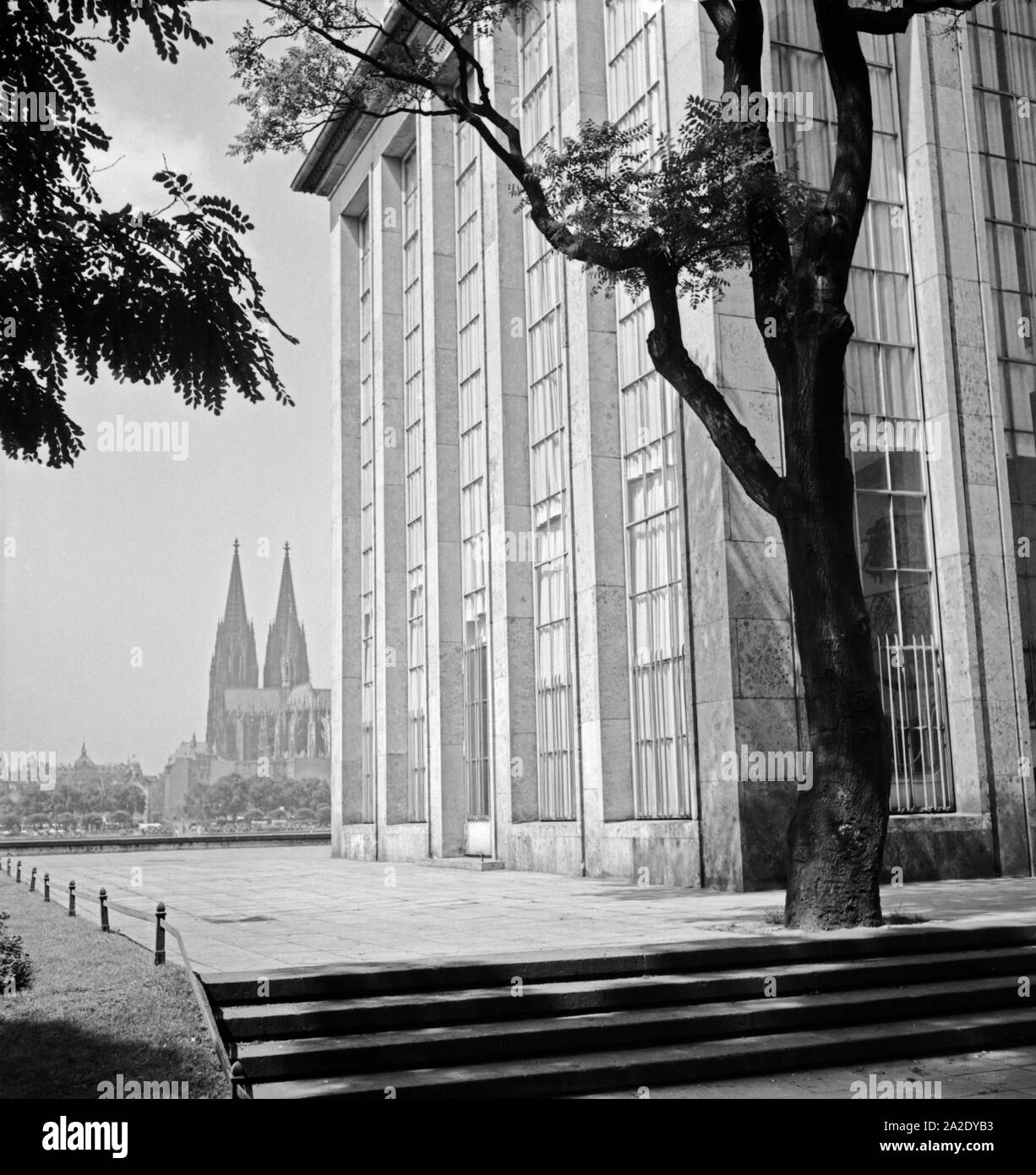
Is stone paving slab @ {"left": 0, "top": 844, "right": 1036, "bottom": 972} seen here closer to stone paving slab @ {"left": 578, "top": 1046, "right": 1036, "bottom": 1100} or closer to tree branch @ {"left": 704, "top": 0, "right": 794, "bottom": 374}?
stone paving slab @ {"left": 578, "top": 1046, "right": 1036, "bottom": 1100}

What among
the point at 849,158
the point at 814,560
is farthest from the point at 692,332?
the point at 814,560

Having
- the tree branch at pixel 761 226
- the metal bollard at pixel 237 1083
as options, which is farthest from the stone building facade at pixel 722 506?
the metal bollard at pixel 237 1083

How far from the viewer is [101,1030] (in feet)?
32.2

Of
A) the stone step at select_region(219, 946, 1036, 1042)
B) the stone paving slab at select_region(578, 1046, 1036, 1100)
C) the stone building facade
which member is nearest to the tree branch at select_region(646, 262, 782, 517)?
the stone building facade

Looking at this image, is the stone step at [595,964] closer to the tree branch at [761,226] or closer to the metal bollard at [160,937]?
the metal bollard at [160,937]

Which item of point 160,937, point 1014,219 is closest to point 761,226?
point 160,937

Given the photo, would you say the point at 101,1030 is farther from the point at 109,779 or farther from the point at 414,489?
the point at 109,779

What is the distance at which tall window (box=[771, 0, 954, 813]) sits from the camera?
829 inches

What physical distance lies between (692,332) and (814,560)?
7.94 metres

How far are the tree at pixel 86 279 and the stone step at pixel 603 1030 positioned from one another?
18.0ft

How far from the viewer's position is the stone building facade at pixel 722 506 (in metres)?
19.6

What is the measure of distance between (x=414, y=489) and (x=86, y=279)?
32.3m

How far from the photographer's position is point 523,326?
92.2ft
